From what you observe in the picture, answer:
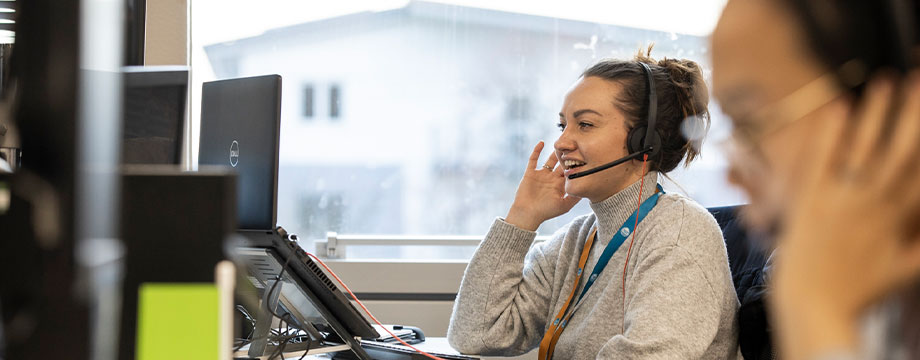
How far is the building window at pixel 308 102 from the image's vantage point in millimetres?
2562

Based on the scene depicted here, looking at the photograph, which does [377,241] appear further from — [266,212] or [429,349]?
[266,212]

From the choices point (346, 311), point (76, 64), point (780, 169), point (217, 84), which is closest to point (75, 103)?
point (76, 64)

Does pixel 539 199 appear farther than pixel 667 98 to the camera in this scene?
Yes

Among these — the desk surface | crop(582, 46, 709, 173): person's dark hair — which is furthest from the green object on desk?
crop(582, 46, 709, 173): person's dark hair

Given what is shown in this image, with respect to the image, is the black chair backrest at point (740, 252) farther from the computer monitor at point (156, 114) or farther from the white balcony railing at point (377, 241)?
the computer monitor at point (156, 114)

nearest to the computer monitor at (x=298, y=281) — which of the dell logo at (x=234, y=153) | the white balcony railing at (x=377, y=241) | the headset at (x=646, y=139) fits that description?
the dell logo at (x=234, y=153)

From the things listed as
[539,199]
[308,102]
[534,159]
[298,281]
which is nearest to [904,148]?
[298,281]

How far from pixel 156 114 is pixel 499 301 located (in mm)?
865

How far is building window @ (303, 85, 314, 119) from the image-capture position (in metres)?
2.56

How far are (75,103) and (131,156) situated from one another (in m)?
0.59

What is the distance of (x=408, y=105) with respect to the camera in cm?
257

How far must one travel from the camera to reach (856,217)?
1.20ft

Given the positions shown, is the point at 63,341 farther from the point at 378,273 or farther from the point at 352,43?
the point at 352,43

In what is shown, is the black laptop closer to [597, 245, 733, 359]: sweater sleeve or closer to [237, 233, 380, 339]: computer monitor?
[237, 233, 380, 339]: computer monitor
